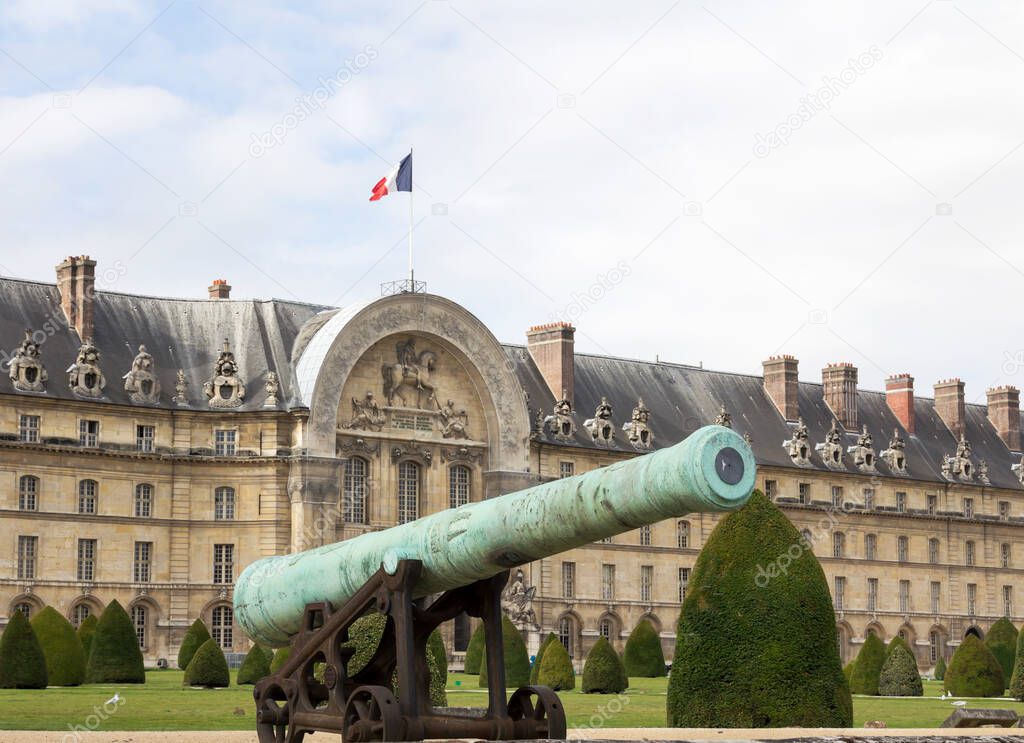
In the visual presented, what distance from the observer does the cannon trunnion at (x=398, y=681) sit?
13.6 metres

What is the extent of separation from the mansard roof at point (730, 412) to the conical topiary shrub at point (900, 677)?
70.4 feet

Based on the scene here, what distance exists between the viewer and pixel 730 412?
71.6m

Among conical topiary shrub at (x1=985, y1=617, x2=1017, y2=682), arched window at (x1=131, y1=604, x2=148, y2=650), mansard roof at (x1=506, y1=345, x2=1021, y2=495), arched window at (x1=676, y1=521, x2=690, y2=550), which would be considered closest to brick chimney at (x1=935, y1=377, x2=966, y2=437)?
mansard roof at (x1=506, y1=345, x2=1021, y2=495)

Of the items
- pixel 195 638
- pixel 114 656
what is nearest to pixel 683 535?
pixel 195 638

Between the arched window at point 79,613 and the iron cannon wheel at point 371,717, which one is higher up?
the arched window at point 79,613

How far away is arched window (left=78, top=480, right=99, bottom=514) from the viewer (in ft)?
177

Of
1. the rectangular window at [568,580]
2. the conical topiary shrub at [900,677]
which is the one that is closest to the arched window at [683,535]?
the rectangular window at [568,580]

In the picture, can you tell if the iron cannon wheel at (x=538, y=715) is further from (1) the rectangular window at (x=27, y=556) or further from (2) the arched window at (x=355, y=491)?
(2) the arched window at (x=355, y=491)

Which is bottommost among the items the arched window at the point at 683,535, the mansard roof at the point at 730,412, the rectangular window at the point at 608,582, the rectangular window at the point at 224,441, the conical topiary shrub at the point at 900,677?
the conical topiary shrub at the point at 900,677

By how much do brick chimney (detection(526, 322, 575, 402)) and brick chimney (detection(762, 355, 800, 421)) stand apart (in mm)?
11044

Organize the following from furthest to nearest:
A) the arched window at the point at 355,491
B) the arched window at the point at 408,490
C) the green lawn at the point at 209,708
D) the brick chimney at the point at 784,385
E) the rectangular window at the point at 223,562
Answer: the brick chimney at the point at 784,385, the arched window at the point at 408,490, the arched window at the point at 355,491, the rectangular window at the point at 223,562, the green lawn at the point at 209,708

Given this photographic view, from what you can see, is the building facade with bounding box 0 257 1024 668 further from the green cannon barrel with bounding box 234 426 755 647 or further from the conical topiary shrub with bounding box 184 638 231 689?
the green cannon barrel with bounding box 234 426 755 647

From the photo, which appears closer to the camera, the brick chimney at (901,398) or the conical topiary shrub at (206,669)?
the conical topiary shrub at (206,669)

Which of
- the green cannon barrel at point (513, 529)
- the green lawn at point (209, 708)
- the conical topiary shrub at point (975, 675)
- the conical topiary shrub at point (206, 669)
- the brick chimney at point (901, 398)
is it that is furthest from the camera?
the brick chimney at point (901, 398)
